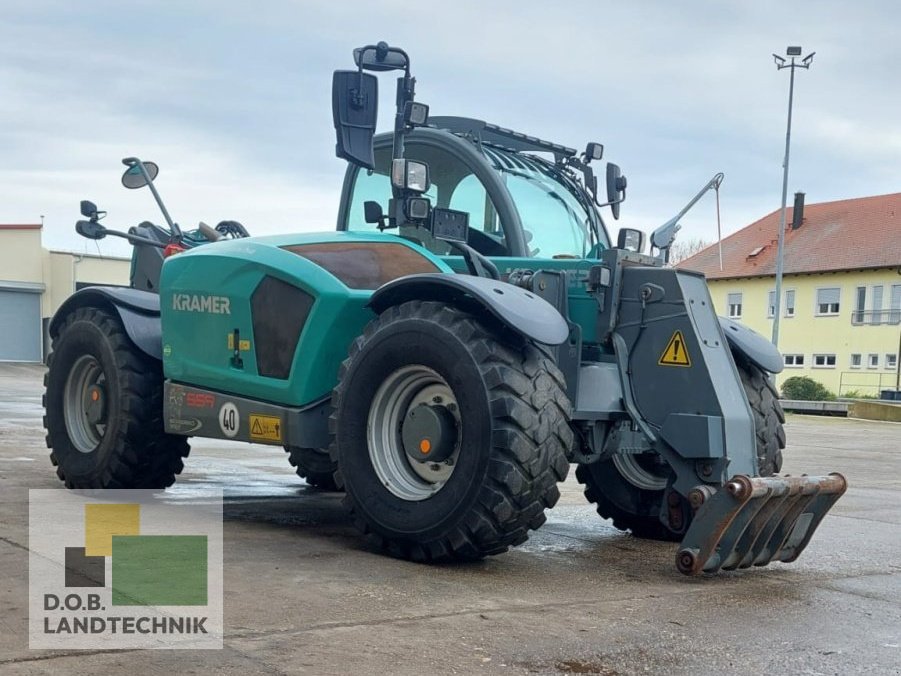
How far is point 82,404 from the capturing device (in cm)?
832

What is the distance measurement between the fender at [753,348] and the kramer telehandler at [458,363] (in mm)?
17

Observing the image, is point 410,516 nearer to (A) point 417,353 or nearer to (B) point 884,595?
(A) point 417,353

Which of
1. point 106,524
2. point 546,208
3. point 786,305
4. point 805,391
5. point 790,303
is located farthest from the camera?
point 786,305

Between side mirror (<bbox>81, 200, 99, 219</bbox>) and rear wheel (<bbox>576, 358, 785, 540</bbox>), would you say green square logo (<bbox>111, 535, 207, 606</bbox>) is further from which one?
side mirror (<bbox>81, 200, 99, 219</bbox>)

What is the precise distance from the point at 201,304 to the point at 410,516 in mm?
2264

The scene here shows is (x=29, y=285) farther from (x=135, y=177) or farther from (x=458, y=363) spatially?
(x=458, y=363)

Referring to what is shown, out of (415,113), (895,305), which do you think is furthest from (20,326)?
(415,113)

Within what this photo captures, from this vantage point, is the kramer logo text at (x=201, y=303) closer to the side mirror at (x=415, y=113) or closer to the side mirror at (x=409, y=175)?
the side mirror at (x=409, y=175)

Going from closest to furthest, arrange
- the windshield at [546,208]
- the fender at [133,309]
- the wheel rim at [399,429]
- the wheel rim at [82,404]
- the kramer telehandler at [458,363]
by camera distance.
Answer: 1. the kramer telehandler at [458,363]
2. the wheel rim at [399,429]
3. the windshield at [546,208]
4. the fender at [133,309]
5. the wheel rim at [82,404]

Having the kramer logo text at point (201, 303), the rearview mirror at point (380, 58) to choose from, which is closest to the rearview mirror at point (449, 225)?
the rearview mirror at point (380, 58)

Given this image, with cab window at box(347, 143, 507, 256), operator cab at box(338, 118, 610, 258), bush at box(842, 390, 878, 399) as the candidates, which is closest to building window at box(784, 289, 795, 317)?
bush at box(842, 390, 878, 399)

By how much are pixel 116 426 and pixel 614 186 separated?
11.4 feet

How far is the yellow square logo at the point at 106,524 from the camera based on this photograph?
221 inches

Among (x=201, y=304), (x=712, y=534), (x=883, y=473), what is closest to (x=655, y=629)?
(x=712, y=534)
